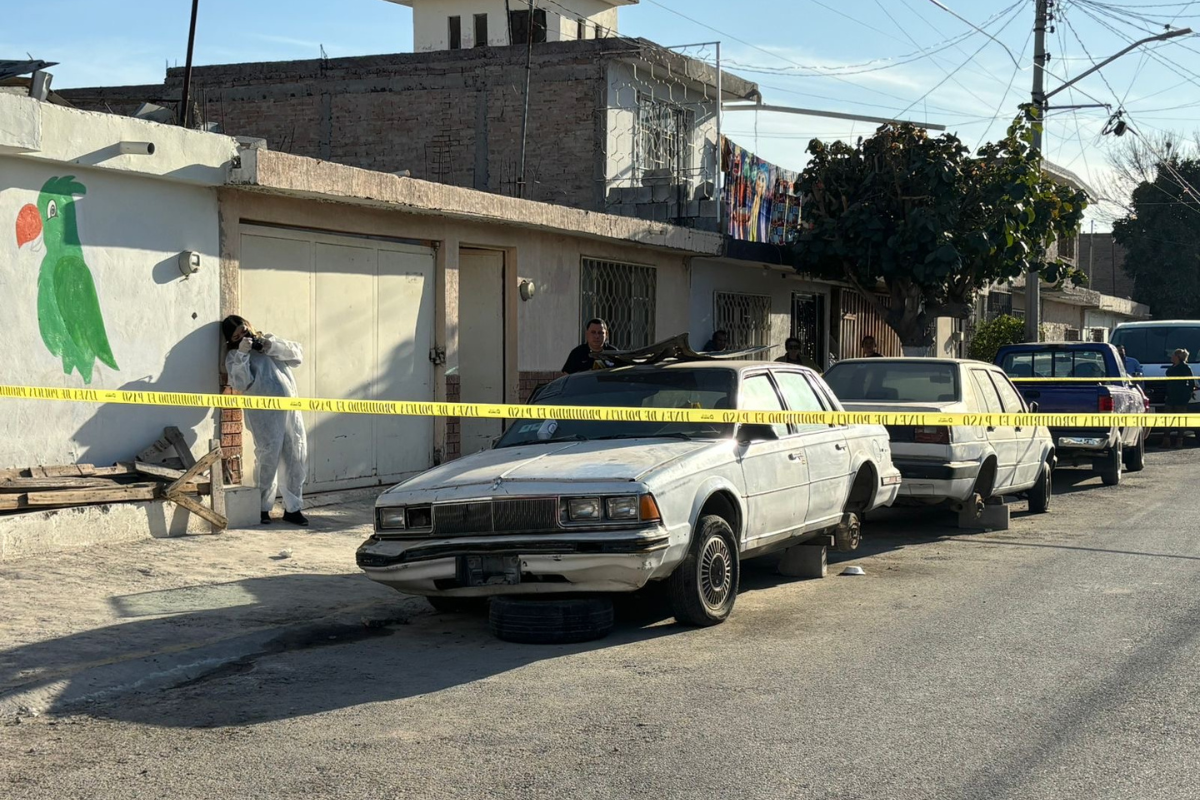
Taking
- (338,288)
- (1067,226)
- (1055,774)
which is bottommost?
(1055,774)

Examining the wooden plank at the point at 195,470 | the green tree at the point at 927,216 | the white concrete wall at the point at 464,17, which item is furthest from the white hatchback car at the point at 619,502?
the white concrete wall at the point at 464,17

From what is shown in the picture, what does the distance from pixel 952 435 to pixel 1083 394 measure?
18.1 ft

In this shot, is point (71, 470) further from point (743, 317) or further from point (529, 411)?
point (743, 317)

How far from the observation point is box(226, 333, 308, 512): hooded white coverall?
1049 centimetres

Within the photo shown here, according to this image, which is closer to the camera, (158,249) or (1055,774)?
(1055,774)

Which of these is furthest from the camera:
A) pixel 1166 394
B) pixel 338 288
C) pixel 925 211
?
pixel 1166 394

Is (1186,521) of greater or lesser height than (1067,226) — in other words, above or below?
below

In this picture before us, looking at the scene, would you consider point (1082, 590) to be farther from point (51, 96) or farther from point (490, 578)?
point (51, 96)

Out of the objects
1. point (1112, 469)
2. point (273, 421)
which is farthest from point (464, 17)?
point (273, 421)

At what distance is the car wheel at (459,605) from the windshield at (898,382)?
4.97 meters

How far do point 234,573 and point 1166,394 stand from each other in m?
18.1

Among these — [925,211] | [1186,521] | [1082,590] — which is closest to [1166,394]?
[925,211]

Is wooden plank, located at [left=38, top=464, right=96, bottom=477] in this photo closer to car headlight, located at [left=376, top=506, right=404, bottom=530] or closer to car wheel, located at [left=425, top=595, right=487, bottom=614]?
car wheel, located at [left=425, top=595, right=487, bottom=614]

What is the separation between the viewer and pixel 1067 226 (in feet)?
64.9
